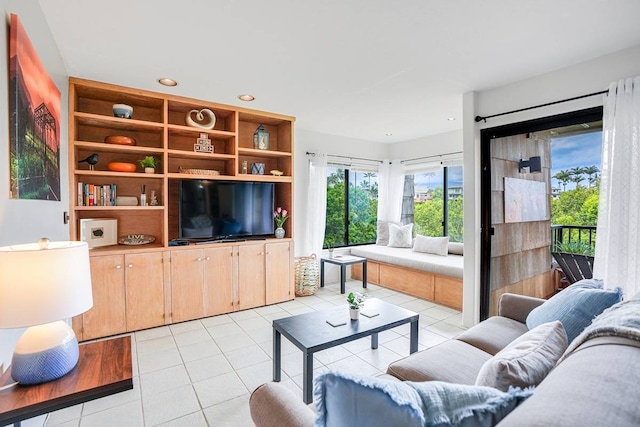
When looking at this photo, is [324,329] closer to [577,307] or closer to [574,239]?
[577,307]

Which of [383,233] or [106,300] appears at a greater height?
[383,233]

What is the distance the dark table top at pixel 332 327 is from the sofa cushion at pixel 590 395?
57.2 inches

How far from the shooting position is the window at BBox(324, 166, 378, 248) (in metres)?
5.40

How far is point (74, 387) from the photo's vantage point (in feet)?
3.76

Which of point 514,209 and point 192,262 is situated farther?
point 192,262

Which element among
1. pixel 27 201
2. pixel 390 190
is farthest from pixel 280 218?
pixel 27 201

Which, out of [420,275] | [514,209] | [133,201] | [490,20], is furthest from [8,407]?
[420,275]

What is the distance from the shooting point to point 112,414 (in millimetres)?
1977

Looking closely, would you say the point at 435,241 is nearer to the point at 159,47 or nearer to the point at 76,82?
the point at 159,47

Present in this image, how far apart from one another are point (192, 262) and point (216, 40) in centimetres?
232

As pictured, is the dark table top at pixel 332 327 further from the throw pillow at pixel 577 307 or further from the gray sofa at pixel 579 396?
the throw pillow at pixel 577 307

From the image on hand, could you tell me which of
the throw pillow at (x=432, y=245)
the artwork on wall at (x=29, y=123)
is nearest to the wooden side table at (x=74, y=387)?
the artwork on wall at (x=29, y=123)

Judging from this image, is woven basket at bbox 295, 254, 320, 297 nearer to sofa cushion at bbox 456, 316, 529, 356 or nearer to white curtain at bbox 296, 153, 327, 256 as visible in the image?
white curtain at bbox 296, 153, 327, 256

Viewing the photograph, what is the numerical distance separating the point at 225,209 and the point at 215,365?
1850 millimetres
